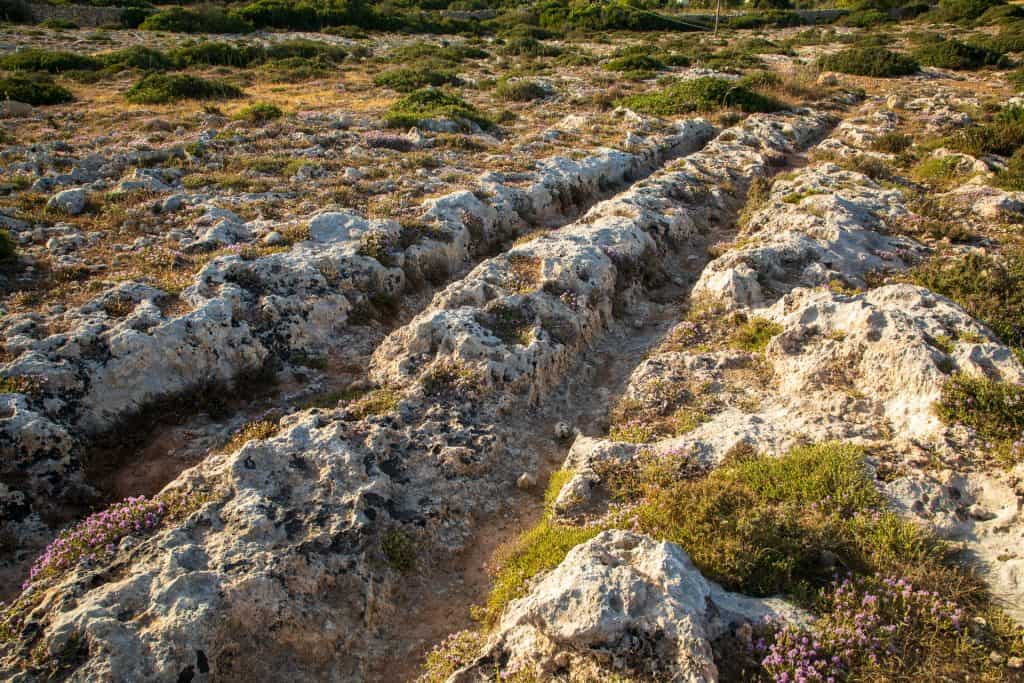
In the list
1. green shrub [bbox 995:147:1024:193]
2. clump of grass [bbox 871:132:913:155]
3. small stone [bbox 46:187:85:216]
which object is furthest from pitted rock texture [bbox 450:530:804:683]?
clump of grass [bbox 871:132:913:155]

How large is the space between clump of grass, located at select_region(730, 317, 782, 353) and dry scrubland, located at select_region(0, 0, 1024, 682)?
0.05m

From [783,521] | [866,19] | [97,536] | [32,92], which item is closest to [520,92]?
[32,92]

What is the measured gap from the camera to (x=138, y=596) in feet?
16.4

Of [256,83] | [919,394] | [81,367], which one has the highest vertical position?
[256,83]

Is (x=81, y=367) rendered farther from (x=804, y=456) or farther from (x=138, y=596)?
(x=804, y=456)

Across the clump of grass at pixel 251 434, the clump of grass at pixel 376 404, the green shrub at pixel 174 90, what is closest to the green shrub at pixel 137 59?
the green shrub at pixel 174 90

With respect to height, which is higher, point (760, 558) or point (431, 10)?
point (431, 10)

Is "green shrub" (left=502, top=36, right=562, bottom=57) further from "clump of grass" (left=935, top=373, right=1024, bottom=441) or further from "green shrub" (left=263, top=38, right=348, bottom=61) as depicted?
"clump of grass" (left=935, top=373, right=1024, bottom=441)

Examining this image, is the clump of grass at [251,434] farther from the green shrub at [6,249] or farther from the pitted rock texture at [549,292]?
the green shrub at [6,249]

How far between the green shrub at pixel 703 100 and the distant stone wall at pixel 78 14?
45.3 m

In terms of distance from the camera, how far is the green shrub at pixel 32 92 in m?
22.7

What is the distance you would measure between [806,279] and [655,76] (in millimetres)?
26123

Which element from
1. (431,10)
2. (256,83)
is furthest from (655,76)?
(431,10)

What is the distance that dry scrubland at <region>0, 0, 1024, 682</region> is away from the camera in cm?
471
